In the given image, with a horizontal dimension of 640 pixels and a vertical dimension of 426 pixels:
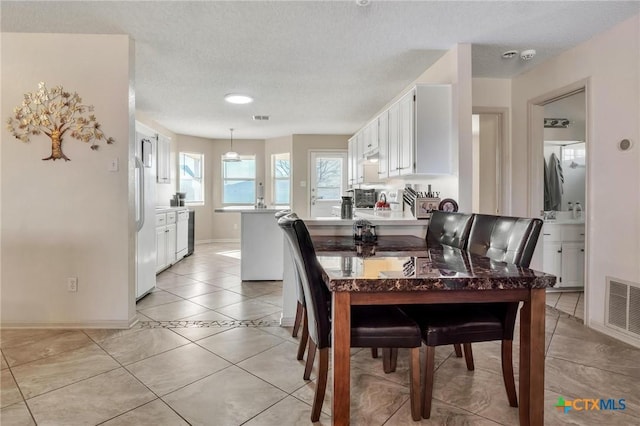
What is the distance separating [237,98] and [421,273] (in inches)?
153

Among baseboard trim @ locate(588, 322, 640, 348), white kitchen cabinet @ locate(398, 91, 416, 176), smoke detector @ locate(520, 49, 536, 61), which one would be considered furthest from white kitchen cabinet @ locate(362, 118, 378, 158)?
baseboard trim @ locate(588, 322, 640, 348)

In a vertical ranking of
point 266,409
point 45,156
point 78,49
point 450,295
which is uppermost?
point 78,49

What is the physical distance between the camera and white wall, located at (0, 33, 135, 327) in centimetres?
282

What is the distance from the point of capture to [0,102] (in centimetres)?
281

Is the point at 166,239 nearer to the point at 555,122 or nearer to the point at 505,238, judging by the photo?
the point at 505,238

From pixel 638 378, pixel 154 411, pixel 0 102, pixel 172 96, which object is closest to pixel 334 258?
pixel 154 411

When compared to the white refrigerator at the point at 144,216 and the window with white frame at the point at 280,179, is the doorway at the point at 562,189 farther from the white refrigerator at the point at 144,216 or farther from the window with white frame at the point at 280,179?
the window with white frame at the point at 280,179

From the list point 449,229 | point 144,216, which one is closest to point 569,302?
point 449,229

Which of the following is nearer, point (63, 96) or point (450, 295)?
point (450, 295)

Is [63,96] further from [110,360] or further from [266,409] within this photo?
[266,409]

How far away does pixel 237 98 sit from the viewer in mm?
4562

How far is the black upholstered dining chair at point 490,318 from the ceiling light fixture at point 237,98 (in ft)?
12.0

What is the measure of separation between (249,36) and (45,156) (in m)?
1.95

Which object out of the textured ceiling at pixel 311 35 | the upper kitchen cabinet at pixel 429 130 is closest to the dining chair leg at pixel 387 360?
the upper kitchen cabinet at pixel 429 130
